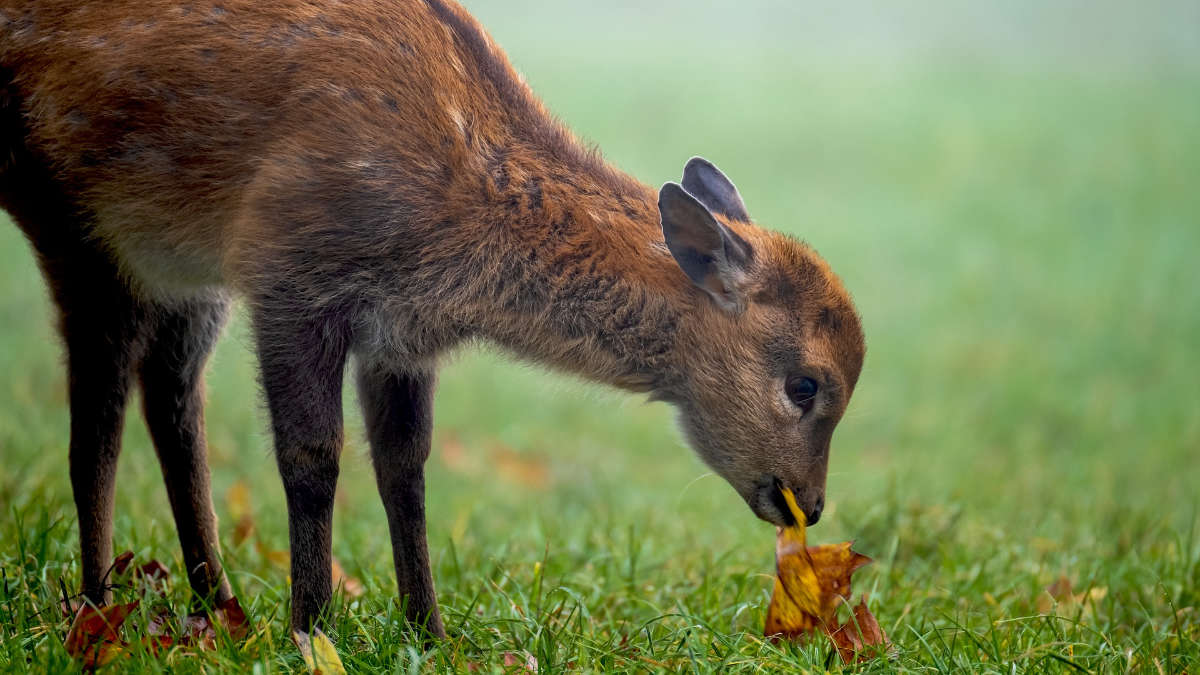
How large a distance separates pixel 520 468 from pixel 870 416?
326 centimetres

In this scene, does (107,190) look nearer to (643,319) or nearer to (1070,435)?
(643,319)

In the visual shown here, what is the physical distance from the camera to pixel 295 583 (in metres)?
3.91

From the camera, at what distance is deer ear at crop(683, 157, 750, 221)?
4.79 meters

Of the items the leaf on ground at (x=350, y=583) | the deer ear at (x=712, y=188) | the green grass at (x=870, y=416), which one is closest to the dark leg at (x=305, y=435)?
the green grass at (x=870, y=416)

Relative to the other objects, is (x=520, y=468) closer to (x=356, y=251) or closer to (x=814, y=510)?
(x=814, y=510)

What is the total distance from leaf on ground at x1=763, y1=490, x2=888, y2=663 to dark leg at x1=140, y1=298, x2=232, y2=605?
2.08 metres

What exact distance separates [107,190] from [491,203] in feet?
4.43

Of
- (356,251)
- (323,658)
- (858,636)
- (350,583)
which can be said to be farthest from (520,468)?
(323,658)

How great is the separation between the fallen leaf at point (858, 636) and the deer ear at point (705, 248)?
44.7 inches

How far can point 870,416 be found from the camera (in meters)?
10.2

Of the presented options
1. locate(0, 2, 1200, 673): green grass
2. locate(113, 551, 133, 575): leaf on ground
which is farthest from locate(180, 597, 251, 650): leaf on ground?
locate(113, 551, 133, 575): leaf on ground

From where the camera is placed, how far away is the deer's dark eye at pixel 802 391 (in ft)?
14.1

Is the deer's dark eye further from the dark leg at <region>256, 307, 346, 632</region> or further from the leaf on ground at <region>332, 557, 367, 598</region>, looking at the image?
the leaf on ground at <region>332, 557, 367, 598</region>

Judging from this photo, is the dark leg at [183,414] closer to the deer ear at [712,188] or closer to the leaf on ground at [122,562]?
the leaf on ground at [122,562]
